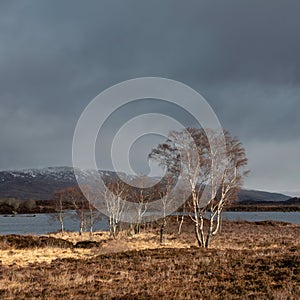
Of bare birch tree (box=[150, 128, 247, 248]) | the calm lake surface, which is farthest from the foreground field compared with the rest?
the calm lake surface

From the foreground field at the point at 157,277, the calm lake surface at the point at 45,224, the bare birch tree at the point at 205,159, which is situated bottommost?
the calm lake surface at the point at 45,224

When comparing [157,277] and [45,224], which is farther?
[45,224]

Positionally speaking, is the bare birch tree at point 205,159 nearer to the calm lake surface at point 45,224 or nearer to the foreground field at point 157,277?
the foreground field at point 157,277

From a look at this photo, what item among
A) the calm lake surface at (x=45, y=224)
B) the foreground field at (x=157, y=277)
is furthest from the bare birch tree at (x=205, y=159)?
the calm lake surface at (x=45, y=224)

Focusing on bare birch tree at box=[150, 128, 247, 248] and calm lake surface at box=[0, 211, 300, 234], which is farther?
calm lake surface at box=[0, 211, 300, 234]

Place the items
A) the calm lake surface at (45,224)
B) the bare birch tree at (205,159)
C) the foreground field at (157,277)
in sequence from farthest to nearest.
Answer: the calm lake surface at (45,224) → the bare birch tree at (205,159) → the foreground field at (157,277)

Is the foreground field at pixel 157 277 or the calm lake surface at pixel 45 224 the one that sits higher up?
the foreground field at pixel 157 277

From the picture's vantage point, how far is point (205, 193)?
94.7ft

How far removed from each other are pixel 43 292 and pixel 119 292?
8.09 feet

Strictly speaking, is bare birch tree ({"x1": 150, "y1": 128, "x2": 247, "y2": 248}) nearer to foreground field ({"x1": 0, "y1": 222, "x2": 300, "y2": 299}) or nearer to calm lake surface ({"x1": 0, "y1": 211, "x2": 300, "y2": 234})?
foreground field ({"x1": 0, "y1": 222, "x2": 300, "y2": 299})

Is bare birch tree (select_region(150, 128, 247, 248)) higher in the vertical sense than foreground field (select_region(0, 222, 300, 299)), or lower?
higher

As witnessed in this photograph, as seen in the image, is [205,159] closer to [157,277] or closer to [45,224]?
[157,277]

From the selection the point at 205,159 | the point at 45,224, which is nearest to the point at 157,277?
the point at 205,159

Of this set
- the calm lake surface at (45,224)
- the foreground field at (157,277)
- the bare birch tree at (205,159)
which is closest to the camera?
the foreground field at (157,277)
